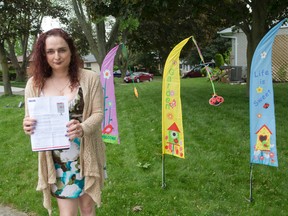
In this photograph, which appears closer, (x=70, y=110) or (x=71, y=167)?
(x=70, y=110)

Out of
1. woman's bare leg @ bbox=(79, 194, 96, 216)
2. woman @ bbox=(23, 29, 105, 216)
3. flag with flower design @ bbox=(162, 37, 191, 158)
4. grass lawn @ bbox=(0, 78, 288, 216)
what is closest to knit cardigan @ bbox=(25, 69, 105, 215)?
woman @ bbox=(23, 29, 105, 216)

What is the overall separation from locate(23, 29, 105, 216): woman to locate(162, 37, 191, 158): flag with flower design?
157cm

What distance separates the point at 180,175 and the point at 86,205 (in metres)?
2.25

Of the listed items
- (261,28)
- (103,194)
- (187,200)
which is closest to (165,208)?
(187,200)

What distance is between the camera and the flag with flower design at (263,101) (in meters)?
3.49

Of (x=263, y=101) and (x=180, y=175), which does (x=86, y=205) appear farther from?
(x=180, y=175)

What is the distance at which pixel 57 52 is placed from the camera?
2521mm

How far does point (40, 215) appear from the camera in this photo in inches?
158

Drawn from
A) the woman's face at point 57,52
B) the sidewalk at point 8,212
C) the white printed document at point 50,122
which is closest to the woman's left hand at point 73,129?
the white printed document at point 50,122

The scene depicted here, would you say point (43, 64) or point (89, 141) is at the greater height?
point (43, 64)

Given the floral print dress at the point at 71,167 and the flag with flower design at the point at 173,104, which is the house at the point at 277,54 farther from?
the floral print dress at the point at 71,167

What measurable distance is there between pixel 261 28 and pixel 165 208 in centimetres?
824

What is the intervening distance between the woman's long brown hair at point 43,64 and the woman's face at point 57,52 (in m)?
0.04

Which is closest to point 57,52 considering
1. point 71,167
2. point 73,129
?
point 73,129
